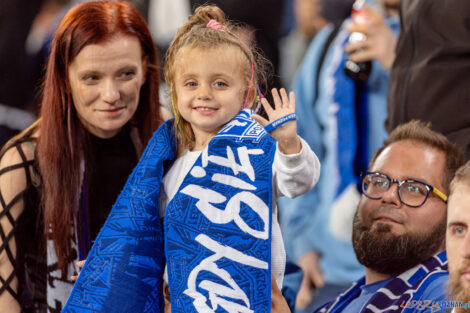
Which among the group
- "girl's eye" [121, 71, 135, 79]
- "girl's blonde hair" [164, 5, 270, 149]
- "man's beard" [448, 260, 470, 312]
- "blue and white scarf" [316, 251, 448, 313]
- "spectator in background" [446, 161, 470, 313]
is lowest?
"blue and white scarf" [316, 251, 448, 313]

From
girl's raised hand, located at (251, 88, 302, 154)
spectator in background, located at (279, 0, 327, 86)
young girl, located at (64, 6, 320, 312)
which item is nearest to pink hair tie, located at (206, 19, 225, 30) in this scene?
young girl, located at (64, 6, 320, 312)

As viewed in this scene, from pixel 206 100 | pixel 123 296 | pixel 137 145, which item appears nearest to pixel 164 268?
pixel 123 296

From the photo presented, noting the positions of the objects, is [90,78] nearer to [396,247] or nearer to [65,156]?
[65,156]

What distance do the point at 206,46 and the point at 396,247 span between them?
2.44 feet

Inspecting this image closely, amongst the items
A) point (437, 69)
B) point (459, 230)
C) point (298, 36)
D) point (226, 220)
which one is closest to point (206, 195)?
point (226, 220)

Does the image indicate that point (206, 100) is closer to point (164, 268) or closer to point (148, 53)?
point (164, 268)

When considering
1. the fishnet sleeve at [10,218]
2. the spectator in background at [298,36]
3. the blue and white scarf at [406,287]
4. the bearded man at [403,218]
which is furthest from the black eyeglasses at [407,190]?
the spectator in background at [298,36]

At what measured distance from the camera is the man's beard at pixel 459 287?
122cm

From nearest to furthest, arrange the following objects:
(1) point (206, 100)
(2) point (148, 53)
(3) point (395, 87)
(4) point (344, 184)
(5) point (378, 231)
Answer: (1) point (206, 100) → (5) point (378, 231) → (2) point (148, 53) → (3) point (395, 87) → (4) point (344, 184)

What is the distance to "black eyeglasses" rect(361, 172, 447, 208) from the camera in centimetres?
190

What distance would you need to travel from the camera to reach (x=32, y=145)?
2.02 meters

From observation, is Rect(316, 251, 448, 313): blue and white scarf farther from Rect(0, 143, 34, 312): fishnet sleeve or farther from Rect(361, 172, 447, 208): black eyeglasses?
Rect(0, 143, 34, 312): fishnet sleeve

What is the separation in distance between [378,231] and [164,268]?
610mm

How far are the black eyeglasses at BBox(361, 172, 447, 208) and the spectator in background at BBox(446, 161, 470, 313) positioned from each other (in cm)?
59
